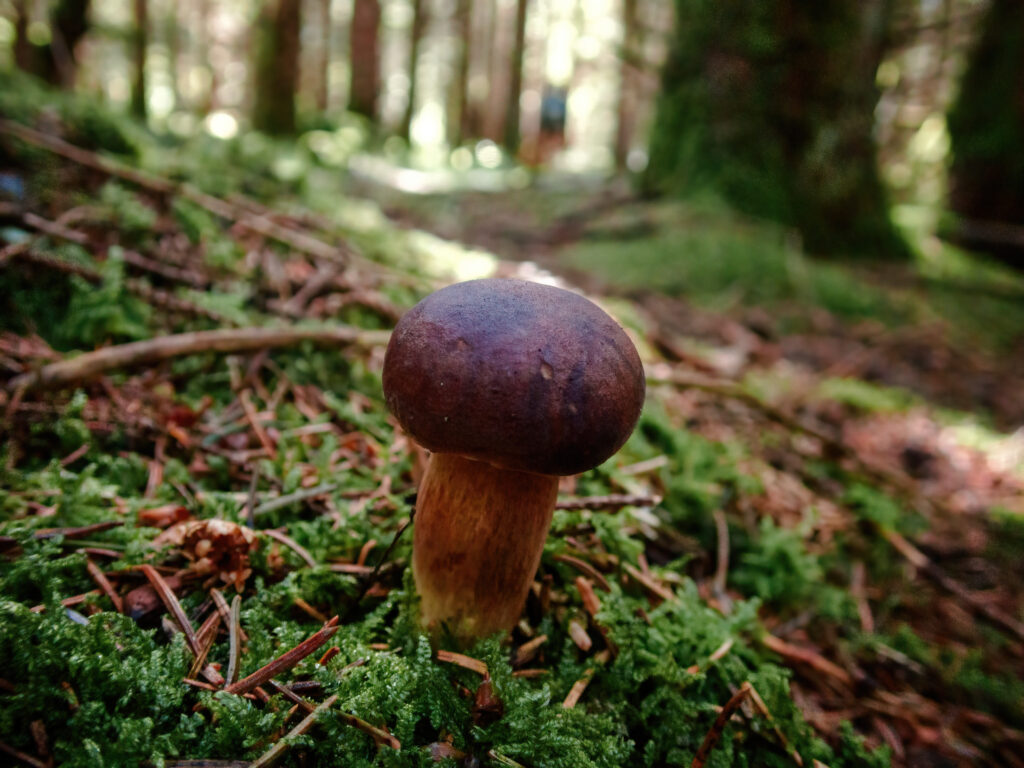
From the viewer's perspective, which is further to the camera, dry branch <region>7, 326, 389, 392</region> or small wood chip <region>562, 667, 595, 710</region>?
dry branch <region>7, 326, 389, 392</region>

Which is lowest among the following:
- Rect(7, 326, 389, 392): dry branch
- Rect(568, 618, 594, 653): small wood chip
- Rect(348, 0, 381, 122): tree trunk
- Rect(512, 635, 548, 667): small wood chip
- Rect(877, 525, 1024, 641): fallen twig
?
Rect(877, 525, 1024, 641): fallen twig

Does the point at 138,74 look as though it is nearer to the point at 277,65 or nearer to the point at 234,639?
the point at 277,65

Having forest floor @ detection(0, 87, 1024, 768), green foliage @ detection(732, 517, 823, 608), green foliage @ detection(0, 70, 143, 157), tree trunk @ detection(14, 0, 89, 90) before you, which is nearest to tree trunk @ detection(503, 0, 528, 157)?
tree trunk @ detection(14, 0, 89, 90)

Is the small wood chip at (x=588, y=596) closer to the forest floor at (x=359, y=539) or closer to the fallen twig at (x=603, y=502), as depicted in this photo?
the forest floor at (x=359, y=539)

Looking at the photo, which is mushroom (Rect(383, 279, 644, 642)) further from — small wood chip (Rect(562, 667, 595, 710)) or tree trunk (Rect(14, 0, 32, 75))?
tree trunk (Rect(14, 0, 32, 75))

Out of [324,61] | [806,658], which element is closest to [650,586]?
[806,658]

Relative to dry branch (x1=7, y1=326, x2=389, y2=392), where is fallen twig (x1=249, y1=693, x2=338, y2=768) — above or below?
below
